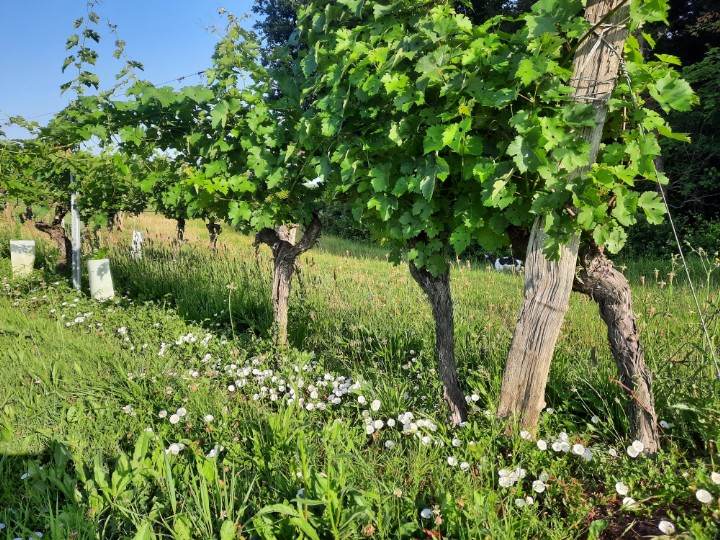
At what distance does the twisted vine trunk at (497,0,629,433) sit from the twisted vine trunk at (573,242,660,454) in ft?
Result: 0.62

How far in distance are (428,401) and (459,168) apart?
1.51 metres

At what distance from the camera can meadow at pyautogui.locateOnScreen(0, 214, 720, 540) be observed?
6.20 feet

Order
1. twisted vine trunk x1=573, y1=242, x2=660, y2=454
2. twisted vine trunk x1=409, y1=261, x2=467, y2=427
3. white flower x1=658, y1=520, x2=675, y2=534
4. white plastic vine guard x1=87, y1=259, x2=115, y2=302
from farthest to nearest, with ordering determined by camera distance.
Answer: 1. white plastic vine guard x1=87, y1=259, x2=115, y2=302
2. twisted vine trunk x1=409, y1=261, x2=467, y2=427
3. twisted vine trunk x1=573, y1=242, x2=660, y2=454
4. white flower x1=658, y1=520, x2=675, y2=534

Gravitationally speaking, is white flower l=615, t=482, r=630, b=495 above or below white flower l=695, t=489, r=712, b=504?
below

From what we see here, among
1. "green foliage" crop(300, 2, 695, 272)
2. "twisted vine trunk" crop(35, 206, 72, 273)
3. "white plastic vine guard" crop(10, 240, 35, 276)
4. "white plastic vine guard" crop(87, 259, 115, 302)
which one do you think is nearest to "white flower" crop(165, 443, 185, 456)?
"green foliage" crop(300, 2, 695, 272)

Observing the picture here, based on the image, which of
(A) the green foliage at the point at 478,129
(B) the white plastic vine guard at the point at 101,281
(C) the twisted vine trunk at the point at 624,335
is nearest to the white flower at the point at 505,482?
(C) the twisted vine trunk at the point at 624,335

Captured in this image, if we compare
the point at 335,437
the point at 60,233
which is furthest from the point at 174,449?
the point at 60,233

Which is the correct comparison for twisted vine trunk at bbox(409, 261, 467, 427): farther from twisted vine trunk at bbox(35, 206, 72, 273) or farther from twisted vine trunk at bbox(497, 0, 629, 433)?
twisted vine trunk at bbox(35, 206, 72, 273)

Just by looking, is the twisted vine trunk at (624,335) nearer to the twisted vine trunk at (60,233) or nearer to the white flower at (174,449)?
the white flower at (174,449)

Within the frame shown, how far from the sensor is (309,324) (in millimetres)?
4504

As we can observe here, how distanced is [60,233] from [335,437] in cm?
731

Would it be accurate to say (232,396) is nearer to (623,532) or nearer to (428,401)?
(428,401)

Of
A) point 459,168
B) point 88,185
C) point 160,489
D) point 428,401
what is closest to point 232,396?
point 160,489

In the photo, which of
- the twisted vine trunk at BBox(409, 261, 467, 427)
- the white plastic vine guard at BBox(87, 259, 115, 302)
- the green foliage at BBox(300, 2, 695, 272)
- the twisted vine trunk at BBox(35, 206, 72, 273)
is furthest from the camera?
the twisted vine trunk at BBox(35, 206, 72, 273)
